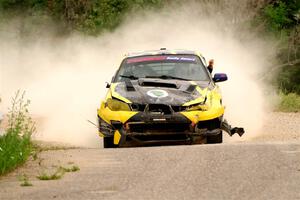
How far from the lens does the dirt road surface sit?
895 cm

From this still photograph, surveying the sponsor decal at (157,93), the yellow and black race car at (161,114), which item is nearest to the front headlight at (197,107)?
the yellow and black race car at (161,114)

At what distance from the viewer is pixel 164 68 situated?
15.8 meters

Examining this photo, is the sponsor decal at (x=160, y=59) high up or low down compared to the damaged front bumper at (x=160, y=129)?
up

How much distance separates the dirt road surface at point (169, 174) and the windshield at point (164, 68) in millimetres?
3339

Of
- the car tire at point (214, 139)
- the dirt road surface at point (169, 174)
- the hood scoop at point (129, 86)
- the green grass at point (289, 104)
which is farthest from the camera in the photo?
the green grass at point (289, 104)

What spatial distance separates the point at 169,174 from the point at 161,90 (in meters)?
4.53

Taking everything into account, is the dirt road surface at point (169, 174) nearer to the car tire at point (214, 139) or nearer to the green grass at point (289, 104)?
the car tire at point (214, 139)

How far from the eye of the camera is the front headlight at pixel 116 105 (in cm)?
1402

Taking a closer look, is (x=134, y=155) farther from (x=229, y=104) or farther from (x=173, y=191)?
(x=229, y=104)

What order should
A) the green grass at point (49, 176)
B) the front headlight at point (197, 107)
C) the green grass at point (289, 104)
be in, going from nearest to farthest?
1. the green grass at point (49, 176)
2. the front headlight at point (197, 107)
3. the green grass at point (289, 104)

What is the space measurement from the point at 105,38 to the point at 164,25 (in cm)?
247

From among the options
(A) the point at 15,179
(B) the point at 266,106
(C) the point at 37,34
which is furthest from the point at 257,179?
(C) the point at 37,34

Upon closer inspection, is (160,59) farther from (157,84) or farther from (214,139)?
(214,139)

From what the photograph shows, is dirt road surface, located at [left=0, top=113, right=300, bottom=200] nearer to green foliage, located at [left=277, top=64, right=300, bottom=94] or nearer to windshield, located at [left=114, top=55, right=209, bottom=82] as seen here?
windshield, located at [left=114, top=55, right=209, bottom=82]
